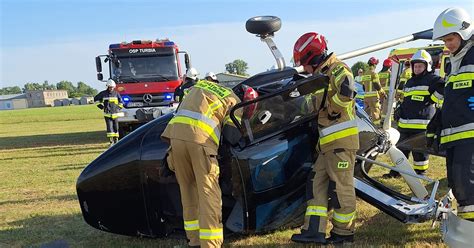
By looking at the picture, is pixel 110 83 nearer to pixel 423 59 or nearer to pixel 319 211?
pixel 423 59

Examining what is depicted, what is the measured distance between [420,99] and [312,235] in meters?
3.05

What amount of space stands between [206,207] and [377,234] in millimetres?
1772

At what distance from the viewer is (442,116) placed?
326 centimetres

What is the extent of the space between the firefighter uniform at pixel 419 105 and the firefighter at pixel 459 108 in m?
2.41

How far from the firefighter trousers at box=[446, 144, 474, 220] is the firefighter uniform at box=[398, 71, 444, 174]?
8.26 ft

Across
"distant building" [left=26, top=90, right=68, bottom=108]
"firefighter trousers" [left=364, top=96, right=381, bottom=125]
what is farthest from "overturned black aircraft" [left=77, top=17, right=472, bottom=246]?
"distant building" [left=26, top=90, right=68, bottom=108]

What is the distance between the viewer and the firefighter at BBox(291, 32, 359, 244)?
3.47 metres

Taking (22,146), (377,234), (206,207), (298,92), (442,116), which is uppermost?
(298,92)

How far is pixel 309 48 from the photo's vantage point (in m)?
3.53

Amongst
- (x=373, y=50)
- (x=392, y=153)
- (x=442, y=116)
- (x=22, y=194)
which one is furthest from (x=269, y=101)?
(x=22, y=194)

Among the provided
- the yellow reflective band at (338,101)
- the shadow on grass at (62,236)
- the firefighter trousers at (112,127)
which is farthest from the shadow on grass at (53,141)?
the yellow reflective band at (338,101)

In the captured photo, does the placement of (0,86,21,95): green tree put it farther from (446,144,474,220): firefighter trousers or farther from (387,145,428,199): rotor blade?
(446,144,474,220): firefighter trousers

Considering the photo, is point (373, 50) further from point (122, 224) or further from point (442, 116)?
point (122, 224)

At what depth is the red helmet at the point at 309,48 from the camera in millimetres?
3525
